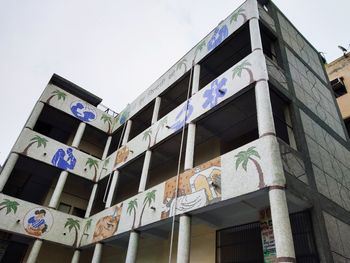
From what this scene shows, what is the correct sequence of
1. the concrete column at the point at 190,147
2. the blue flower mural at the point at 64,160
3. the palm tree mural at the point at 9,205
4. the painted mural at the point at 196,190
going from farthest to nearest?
the blue flower mural at the point at 64,160 → the palm tree mural at the point at 9,205 → the concrete column at the point at 190,147 → the painted mural at the point at 196,190

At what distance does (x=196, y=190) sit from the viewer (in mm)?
9102

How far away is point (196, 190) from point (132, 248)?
3.84m

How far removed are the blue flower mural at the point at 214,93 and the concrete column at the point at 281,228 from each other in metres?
4.48

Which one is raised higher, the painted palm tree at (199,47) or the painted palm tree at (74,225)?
the painted palm tree at (199,47)

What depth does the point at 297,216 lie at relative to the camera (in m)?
8.16

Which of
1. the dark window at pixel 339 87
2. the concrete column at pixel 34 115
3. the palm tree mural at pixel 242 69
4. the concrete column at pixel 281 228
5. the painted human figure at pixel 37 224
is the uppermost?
the dark window at pixel 339 87

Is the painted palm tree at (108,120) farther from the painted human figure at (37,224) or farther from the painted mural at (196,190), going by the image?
the painted mural at (196,190)

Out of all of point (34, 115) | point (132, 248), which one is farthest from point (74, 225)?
point (34, 115)

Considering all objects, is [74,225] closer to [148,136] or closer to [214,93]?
[148,136]

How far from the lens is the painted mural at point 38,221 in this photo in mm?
13344

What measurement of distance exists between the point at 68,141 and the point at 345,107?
56.3 ft

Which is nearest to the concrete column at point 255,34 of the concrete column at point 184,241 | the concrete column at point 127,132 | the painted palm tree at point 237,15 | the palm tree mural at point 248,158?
the painted palm tree at point 237,15

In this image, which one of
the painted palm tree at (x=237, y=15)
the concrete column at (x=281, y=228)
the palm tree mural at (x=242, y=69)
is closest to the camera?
the concrete column at (x=281, y=228)

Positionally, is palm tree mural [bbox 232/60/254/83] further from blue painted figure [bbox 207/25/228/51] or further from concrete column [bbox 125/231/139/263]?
concrete column [bbox 125/231/139/263]
